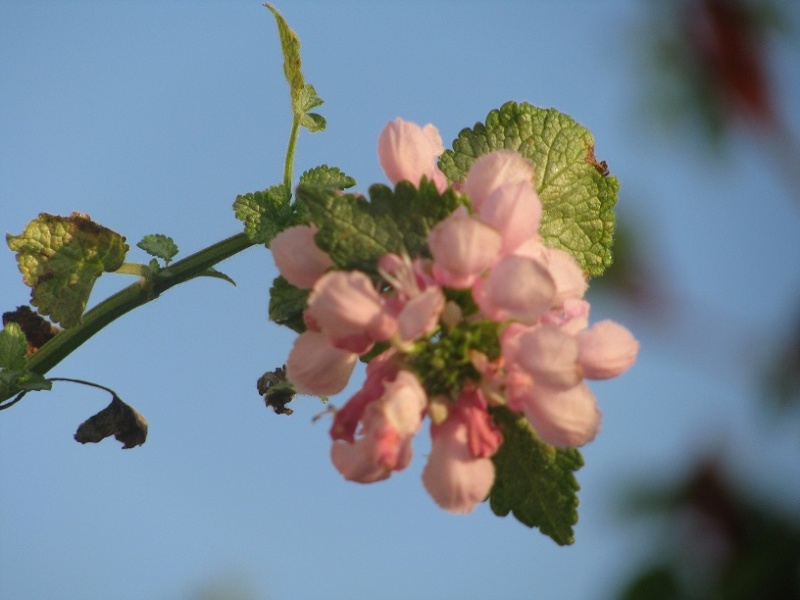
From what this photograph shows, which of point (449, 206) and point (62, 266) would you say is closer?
point (449, 206)

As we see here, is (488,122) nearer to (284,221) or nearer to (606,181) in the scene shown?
(606,181)

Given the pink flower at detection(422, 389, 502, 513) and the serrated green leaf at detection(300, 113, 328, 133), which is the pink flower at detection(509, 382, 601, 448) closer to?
the pink flower at detection(422, 389, 502, 513)

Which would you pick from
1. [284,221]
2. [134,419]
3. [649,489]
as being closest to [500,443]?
[649,489]

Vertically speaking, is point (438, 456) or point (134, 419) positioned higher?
point (134, 419)

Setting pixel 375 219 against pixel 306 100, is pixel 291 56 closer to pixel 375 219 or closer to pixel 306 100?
pixel 306 100

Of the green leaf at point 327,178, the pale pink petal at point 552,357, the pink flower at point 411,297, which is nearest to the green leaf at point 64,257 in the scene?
the green leaf at point 327,178

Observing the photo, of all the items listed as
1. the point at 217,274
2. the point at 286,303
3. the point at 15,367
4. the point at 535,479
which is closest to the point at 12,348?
the point at 15,367
